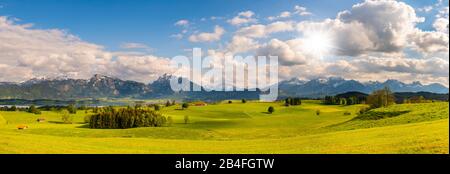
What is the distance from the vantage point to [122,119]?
162125mm

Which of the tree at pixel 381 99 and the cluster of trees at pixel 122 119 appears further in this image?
the cluster of trees at pixel 122 119

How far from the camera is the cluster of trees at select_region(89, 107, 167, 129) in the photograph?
6353 inches

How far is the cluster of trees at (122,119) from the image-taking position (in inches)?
6353
